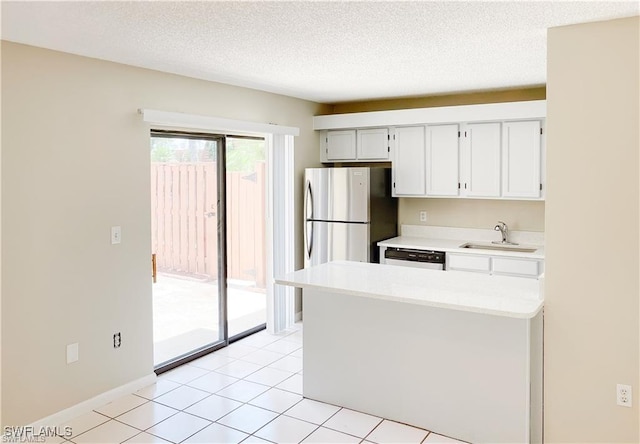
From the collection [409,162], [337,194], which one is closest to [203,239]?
[337,194]

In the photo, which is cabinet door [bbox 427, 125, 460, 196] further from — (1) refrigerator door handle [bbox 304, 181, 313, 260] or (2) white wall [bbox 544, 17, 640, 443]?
(2) white wall [bbox 544, 17, 640, 443]

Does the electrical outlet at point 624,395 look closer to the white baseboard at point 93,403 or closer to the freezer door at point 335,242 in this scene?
the freezer door at point 335,242

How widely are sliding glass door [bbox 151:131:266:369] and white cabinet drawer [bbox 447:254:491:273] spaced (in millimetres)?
1943

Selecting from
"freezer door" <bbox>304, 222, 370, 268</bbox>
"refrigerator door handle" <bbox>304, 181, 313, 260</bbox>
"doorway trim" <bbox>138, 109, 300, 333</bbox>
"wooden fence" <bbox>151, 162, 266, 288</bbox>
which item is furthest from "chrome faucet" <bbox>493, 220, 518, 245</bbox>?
"wooden fence" <bbox>151, 162, 266, 288</bbox>

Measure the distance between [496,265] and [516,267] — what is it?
17cm

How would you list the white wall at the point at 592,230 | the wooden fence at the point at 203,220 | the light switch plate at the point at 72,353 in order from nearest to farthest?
the white wall at the point at 592,230, the light switch plate at the point at 72,353, the wooden fence at the point at 203,220

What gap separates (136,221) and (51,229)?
0.64 m

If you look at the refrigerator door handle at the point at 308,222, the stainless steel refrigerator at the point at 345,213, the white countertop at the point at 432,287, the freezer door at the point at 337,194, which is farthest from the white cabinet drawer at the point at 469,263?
the refrigerator door handle at the point at 308,222

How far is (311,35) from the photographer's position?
3002 millimetres

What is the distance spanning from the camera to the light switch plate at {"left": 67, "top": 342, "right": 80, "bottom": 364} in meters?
3.46

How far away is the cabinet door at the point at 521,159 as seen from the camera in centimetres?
471

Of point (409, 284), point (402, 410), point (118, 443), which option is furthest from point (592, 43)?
point (118, 443)

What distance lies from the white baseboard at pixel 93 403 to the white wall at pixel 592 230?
9.26ft

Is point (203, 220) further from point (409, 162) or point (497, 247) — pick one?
point (497, 247)
